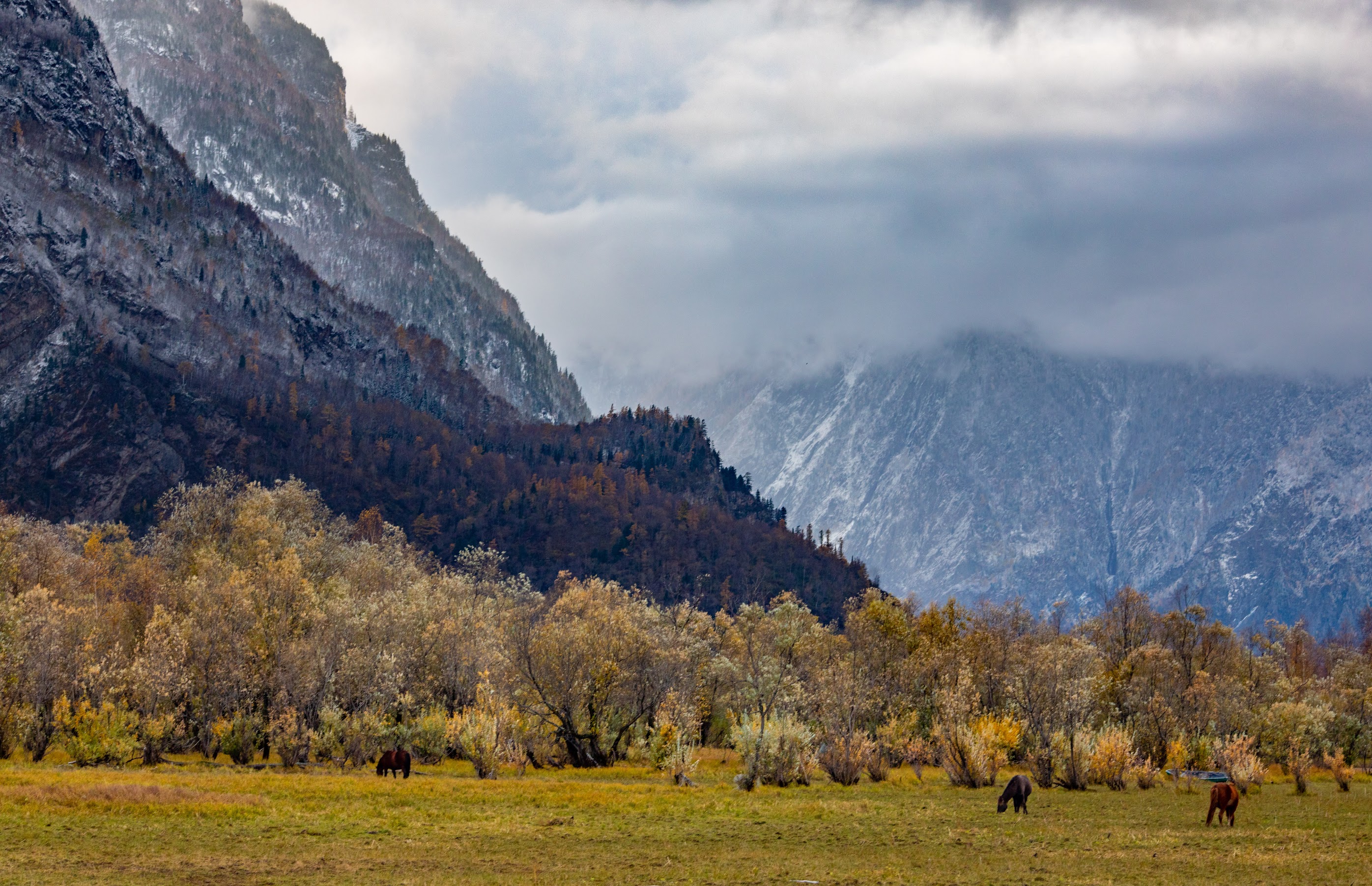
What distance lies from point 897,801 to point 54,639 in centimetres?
5070

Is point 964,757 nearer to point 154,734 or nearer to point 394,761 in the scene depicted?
point 394,761

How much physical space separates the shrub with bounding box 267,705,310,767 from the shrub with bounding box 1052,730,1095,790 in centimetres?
4128

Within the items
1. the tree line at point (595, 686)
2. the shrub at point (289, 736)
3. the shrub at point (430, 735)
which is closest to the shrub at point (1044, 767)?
the tree line at point (595, 686)

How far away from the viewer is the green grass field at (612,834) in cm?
3681

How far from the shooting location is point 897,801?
58.3m

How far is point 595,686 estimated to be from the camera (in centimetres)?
7969

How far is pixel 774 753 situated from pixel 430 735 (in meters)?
23.8

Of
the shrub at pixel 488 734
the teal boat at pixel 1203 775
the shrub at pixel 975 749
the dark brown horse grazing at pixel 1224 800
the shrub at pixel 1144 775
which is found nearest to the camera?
the dark brown horse grazing at pixel 1224 800

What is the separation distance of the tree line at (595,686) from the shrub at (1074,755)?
0.44ft

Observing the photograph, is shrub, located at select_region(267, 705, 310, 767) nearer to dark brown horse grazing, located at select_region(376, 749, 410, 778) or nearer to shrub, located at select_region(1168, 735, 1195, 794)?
dark brown horse grazing, located at select_region(376, 749, 410, 778)

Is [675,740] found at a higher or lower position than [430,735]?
higher

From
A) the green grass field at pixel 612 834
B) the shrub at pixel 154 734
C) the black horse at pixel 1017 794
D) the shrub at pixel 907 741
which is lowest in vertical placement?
the green grass field at pixel 612 834

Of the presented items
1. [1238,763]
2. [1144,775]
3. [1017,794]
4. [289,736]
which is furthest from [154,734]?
[1238,763]

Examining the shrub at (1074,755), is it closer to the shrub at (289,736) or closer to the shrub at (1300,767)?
the shrub at (1300,767)
